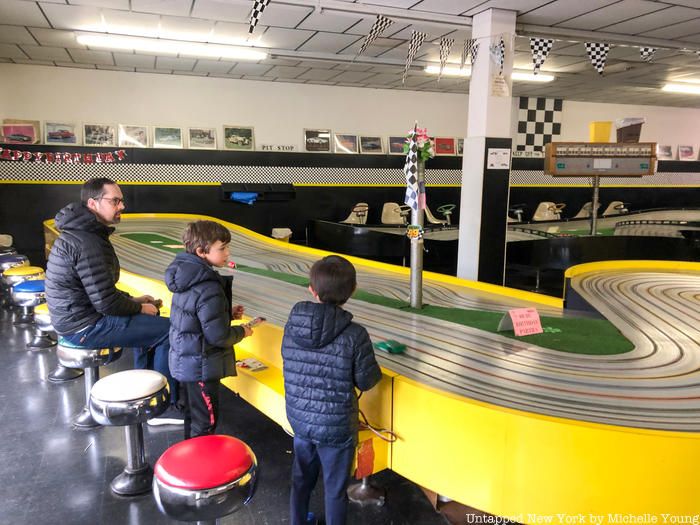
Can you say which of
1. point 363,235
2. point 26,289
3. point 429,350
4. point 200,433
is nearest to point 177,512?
point 200,433

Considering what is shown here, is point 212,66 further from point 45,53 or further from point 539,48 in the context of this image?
point 539,48

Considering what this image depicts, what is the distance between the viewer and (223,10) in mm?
5477

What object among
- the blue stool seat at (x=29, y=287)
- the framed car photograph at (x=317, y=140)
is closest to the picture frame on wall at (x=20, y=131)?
the framed car photograph at (x=317, y=140)

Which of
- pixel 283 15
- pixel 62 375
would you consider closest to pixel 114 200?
pixel 62 375

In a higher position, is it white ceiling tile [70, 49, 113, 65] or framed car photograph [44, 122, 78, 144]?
white ceiling tile [70, 49, 113, 65]

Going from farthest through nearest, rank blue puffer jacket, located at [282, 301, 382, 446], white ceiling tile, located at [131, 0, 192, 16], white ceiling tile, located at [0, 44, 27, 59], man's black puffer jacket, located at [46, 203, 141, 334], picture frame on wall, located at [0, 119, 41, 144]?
1. picture frame on wall, located at [0, 119, 41, 144]
2. white ceiling tile, located at [0, 44, 27, 59]
3. white ceiling tile, located at [131, 0, 192, 16]
4. man's black puffer jacket, located at [46, 203, 141, 334]
5. blue puffer jacket, located at [282, 301, 382, 446]

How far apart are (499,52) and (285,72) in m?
4.22

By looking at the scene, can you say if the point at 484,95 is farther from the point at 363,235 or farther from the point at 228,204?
the point at 228,204

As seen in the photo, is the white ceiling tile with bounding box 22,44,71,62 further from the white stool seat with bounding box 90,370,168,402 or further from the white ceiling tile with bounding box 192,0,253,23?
the white stool seat with bounding box 90,370,168,402

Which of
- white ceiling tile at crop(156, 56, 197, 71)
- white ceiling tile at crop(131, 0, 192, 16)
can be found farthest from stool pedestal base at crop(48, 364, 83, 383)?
white ceiling tile at crop(156, 56, 197, 71)

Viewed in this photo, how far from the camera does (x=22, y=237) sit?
8273 mm

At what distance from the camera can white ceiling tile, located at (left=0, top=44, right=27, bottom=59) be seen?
6.88 meters

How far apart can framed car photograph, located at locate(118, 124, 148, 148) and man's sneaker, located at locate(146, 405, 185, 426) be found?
254 inches

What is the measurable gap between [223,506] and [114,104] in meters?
8.39
